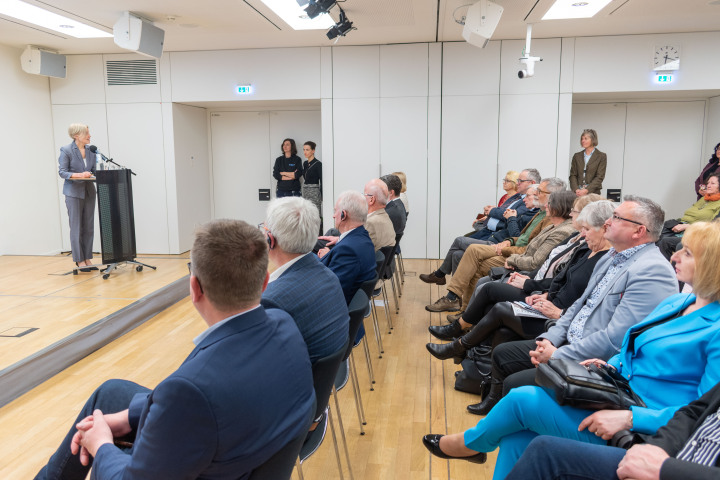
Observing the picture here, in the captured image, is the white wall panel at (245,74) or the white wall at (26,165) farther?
the white wall panel at (245,74)

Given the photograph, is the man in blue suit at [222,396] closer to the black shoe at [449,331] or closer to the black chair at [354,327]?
the black chair at [354,327]

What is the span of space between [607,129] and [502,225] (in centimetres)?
376

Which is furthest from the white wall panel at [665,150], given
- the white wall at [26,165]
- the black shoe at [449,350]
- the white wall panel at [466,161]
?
the white wall at [26,165]

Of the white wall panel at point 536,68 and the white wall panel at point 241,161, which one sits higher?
the white wall panel at point 536,68

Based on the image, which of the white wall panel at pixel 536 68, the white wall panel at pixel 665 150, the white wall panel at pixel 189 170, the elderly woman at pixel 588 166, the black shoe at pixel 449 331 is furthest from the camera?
the white wall panel at pixel 189 170

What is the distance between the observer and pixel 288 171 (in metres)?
8.84

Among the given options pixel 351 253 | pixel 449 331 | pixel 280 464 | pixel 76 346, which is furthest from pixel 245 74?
pixel 280 464

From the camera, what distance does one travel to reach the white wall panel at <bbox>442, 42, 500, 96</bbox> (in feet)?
25.3

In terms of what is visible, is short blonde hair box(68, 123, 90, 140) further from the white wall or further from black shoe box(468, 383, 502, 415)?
black shoe box(468, 383, 502, 415)

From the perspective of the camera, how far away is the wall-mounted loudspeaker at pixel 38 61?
305 inches

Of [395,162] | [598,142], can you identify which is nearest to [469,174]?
[395,162]

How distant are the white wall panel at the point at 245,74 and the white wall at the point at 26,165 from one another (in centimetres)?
201

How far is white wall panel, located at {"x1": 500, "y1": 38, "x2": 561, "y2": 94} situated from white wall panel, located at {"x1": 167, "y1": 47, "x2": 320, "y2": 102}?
262 cm

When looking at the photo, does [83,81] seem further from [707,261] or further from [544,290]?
[707,261]
